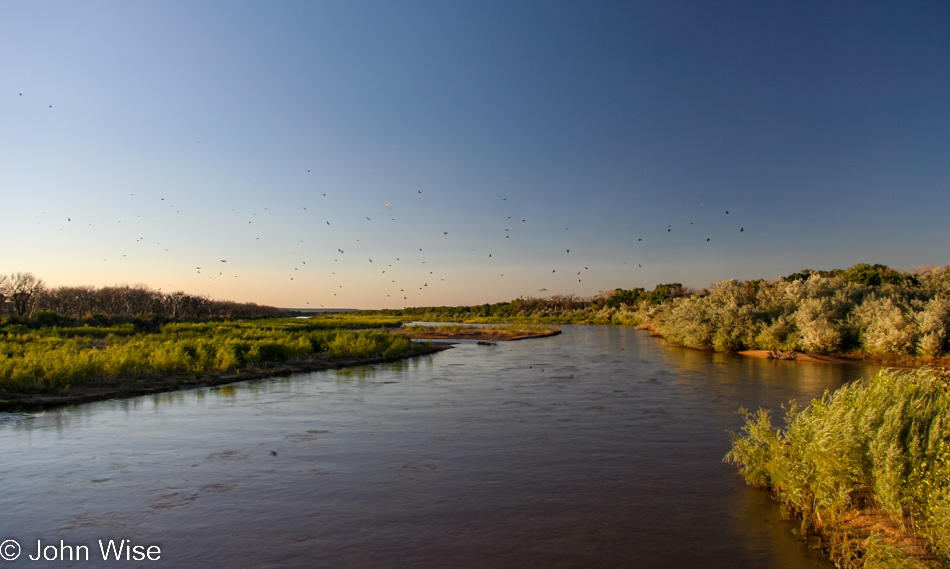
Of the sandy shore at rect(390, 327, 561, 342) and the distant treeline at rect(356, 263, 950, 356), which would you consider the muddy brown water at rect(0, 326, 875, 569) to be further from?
the sandy shore at rect(390, 327, 561, 342)

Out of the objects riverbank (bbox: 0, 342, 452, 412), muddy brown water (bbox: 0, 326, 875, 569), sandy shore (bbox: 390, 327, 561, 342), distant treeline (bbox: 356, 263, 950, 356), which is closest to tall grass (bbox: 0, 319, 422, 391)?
riverbank (bbox: 0, 342, 452, 412)

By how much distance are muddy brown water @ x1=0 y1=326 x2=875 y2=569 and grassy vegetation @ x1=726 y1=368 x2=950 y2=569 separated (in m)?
0.58

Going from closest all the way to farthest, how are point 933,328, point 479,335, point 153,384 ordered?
point 153,384 → point 933,328 → point 479,335

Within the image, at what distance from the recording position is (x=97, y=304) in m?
88.4

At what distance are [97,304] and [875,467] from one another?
10754 cm

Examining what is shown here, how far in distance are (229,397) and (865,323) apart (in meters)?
32.6

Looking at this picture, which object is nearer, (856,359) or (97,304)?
(856,359)

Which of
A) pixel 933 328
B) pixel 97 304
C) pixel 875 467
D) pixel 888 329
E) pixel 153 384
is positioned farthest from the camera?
pixel 97 304

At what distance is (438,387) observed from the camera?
2148 cm

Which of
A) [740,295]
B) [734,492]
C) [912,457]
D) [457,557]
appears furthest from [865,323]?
[457,557]

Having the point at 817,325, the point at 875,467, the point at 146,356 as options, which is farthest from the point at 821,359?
the point at 146,356

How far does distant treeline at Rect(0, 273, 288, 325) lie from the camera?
59.0 metres

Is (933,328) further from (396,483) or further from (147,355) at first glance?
(147,355)

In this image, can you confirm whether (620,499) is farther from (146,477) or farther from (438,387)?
(438,387)
